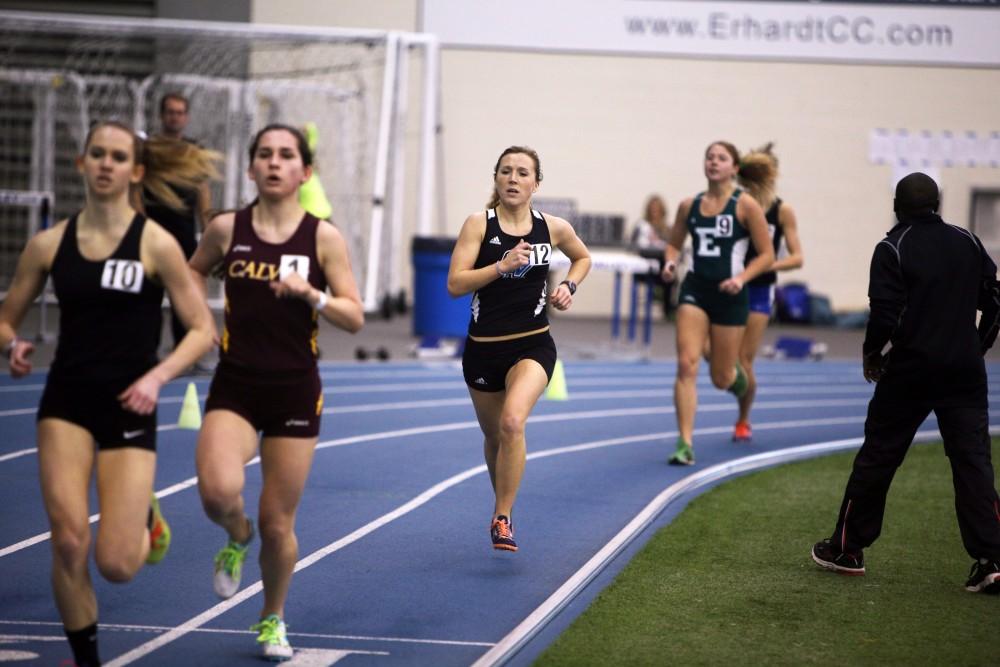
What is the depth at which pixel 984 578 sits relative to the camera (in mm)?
6820

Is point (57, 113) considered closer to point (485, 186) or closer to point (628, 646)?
point (485, 186)

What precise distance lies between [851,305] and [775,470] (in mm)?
16240

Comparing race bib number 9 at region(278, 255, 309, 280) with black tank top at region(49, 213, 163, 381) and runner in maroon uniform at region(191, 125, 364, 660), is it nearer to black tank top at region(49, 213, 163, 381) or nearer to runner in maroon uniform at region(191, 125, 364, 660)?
runner in maroon uniform at region(191, 125, 364, 660)

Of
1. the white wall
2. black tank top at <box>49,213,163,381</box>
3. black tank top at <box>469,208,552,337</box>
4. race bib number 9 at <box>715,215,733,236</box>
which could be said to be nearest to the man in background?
race bib number 9 at <box>715,215,733,236</box>

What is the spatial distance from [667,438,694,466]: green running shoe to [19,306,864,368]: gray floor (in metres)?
7.14

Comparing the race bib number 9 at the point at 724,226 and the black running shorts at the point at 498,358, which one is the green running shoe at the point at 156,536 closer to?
the black running shorts at the point at 498,358

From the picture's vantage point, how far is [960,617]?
21.0ft

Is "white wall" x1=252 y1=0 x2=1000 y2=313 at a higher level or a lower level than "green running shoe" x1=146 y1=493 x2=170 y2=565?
higher

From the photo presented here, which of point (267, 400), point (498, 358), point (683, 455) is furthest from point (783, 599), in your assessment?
point (683, 455)

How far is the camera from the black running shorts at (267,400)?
5398mm

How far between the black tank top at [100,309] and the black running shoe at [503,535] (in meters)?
2.68

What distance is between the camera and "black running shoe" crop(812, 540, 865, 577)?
23.5 ft

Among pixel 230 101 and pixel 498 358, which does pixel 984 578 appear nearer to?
pixel 498 358

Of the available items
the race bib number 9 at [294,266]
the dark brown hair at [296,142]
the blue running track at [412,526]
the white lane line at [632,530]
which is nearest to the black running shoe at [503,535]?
the blue running track at [412,526]
